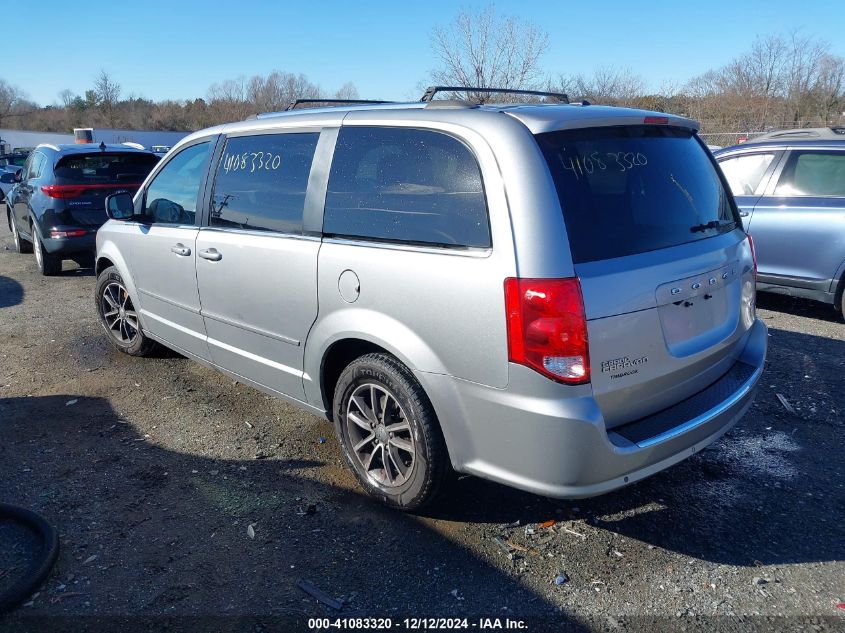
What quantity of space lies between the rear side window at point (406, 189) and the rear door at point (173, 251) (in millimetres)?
1423

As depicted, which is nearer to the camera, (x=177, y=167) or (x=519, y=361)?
(x=519, y=361)

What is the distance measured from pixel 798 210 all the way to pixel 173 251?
5.87m

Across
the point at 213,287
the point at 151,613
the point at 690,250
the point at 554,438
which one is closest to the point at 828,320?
the point at 690,250

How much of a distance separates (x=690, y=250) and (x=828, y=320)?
4758 millimetres

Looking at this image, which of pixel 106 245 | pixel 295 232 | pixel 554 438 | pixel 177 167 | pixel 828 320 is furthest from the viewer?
pixel 828 320

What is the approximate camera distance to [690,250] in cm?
314

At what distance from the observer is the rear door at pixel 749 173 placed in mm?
7168

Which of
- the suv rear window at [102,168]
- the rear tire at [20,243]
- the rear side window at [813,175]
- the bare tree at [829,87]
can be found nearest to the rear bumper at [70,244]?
the suv rear window at [102,168]

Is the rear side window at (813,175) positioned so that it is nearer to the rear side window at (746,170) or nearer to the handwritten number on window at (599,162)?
the rear side window at (746,170)

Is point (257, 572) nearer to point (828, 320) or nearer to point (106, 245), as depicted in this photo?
point (106, 245)

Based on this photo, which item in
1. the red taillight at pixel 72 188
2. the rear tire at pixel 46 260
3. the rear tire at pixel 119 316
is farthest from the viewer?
the rear tire at pixel 46 260

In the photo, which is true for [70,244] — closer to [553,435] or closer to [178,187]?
[178,187]

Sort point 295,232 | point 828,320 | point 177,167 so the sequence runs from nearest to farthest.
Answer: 1. point 295,232
2. point 177,167
3. point 828,320

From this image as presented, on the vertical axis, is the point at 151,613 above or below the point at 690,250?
below
